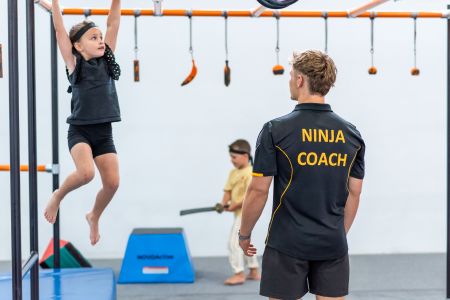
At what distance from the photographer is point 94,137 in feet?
7.75

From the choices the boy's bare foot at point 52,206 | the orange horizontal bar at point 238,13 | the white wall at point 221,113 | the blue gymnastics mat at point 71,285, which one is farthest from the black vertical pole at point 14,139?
the white wall at point 221,113

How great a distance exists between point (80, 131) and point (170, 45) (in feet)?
9.41

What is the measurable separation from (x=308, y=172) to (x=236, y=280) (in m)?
2.65

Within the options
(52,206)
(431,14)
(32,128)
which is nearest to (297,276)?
(52,206)

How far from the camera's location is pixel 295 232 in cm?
179

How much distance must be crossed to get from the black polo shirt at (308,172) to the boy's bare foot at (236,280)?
8.03ft

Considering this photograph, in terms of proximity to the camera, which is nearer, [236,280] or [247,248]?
[247,248]

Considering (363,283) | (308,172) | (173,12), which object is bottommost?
(363,283)

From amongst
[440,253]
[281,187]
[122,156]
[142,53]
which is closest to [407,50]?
[440,253]

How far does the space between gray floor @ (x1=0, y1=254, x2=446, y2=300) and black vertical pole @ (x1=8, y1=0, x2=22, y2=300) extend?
2.07m

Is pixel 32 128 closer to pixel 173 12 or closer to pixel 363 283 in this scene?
pixel 173 12

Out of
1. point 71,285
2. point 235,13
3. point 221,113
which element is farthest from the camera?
point 221,113

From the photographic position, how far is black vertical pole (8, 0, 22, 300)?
187 centimetres

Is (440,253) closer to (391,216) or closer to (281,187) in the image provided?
(391,216)
